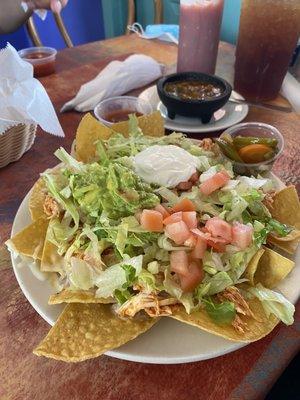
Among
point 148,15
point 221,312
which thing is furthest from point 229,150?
point 148,15

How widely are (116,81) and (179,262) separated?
130 centimetres

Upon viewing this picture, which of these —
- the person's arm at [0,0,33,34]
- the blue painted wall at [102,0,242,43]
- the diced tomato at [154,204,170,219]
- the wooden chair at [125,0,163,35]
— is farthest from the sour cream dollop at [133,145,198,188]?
the wooden chair at [125,0,163,35]

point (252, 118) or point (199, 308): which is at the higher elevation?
point (199, 308)

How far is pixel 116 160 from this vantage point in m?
1.25

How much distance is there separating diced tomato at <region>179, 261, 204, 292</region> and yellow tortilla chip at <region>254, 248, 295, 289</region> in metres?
0.15

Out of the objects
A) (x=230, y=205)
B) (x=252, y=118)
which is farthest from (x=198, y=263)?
(x=252, y=118)

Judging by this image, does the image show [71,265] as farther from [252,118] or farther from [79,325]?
[252,118]

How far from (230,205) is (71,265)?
0.47m

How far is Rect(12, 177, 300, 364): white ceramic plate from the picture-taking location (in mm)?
797

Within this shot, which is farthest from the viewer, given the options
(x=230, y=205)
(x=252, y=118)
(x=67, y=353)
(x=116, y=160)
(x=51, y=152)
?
(x=252, y=118)

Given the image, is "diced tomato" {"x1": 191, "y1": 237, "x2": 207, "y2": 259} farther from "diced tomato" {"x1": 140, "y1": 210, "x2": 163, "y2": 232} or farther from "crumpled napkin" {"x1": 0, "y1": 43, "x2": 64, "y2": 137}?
"crumpled napkin" {"x1": 0, "y1": 43, "x2": 64, "y2": 137}

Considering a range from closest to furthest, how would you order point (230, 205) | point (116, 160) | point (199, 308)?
1. point (199, 308)
2. point (230, 205)
3. point (116, 160)

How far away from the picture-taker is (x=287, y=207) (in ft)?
3.86

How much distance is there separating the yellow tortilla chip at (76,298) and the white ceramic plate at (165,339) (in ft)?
0.12
